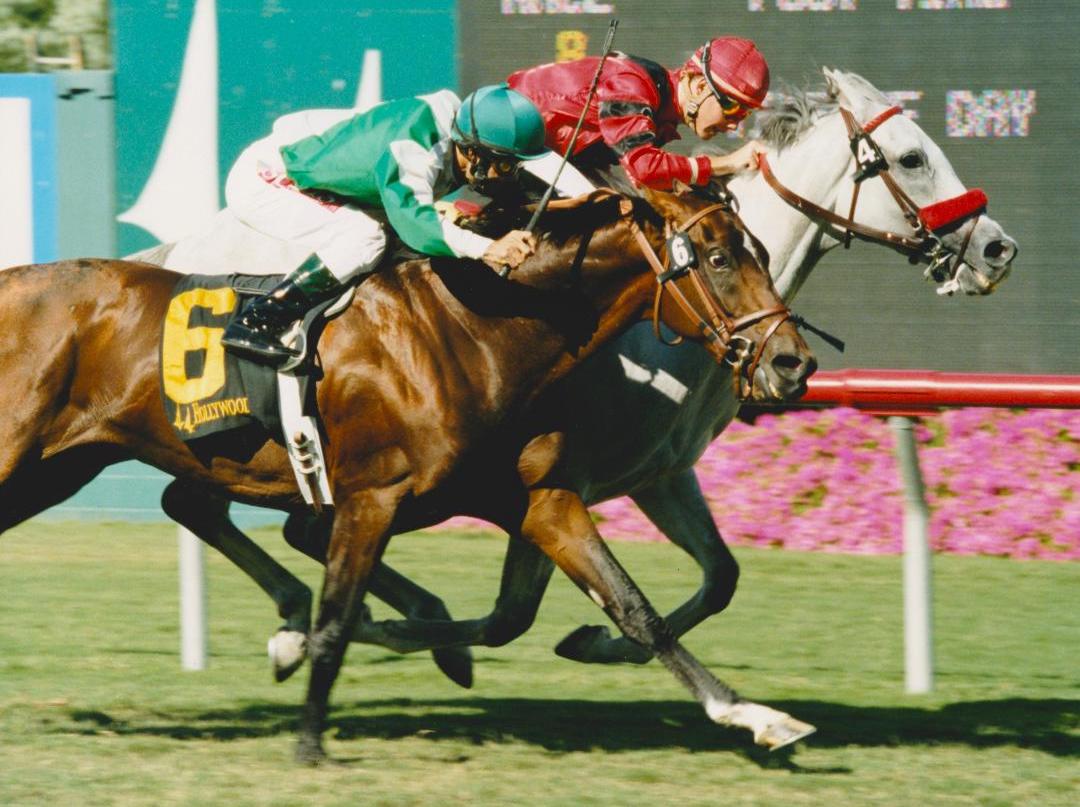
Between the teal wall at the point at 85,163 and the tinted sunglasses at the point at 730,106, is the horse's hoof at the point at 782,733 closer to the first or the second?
the tinted sunglasses at the point at 730,106

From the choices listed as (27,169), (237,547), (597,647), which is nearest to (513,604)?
(597,647)

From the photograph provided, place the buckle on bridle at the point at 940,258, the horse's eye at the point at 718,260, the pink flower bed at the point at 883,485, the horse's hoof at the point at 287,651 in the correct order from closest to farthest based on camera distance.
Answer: the horse's eye at the point at 718,260, the horse's hoof at the point at 287,651, the buckle on bridle at the point at 940,258, the pink flower bed at the point at 883,485

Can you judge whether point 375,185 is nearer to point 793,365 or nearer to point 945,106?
point 793,365

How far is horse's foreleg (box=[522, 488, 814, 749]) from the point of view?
196 inches

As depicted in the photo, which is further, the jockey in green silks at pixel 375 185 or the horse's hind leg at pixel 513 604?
the horse's hind leg at pixel 513 604

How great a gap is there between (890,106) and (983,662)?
Answer: 2.21 meters

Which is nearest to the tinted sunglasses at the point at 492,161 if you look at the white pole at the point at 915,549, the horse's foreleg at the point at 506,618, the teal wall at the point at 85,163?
the horse's foreleg at the point at 506,618

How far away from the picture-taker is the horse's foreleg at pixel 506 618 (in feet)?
19.3

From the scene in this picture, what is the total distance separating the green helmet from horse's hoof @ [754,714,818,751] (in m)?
1.72

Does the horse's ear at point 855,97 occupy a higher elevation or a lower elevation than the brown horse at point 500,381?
higher

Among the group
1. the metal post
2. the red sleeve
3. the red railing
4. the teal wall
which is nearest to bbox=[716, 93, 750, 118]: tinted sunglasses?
the red sleeve

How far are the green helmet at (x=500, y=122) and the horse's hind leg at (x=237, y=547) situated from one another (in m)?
1.69

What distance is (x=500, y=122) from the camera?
5.14m

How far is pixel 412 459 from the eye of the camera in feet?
17.3
